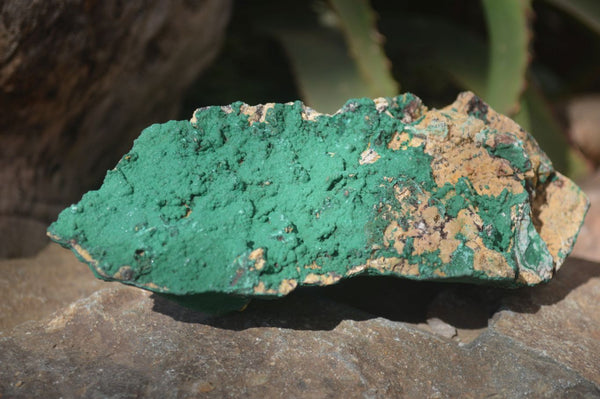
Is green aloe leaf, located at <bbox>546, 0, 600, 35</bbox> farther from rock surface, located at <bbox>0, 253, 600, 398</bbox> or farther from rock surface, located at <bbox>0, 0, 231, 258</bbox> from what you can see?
rock surface, located at <bbox>0, 253, 600, 398</bbox>

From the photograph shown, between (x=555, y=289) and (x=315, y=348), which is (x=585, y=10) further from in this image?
(x=315, y=348)

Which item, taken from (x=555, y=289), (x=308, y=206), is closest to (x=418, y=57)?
(x=555, y=289)

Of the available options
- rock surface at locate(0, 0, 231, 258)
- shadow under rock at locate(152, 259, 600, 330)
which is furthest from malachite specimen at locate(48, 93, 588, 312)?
rock surface at locate(0, 0, 231, 258)

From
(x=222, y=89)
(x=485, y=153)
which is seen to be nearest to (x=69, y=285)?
(x=485, y=153)

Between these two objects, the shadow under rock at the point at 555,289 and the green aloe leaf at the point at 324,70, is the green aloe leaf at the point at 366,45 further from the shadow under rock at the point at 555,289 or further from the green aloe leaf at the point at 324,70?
the shadow under rock at the point at 555,289

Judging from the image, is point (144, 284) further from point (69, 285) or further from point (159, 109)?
point (159, 109)
